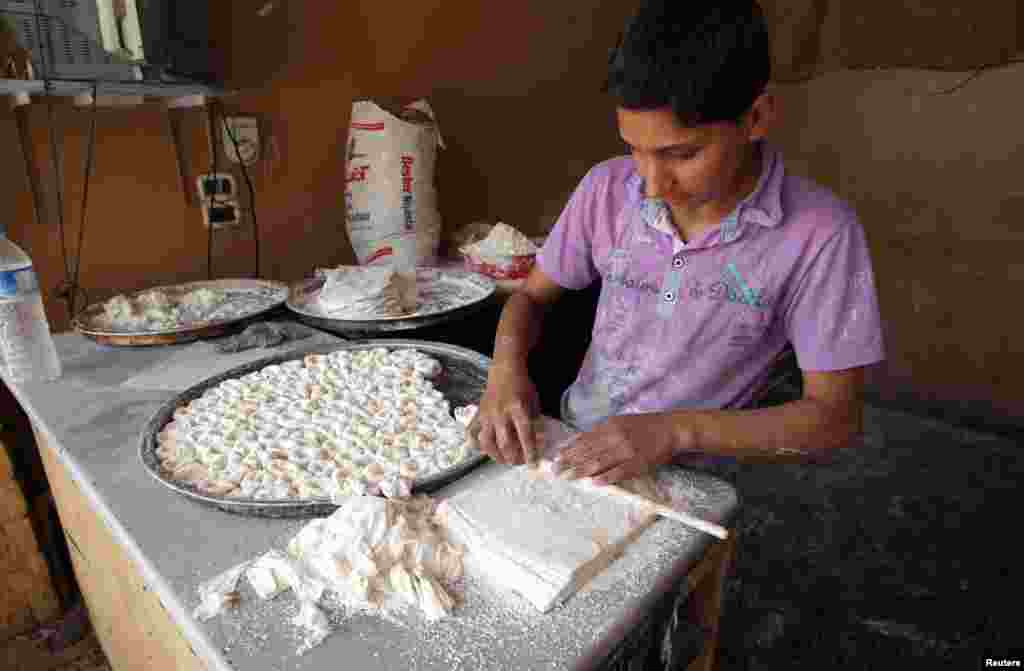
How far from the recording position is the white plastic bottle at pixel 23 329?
137 centimetres

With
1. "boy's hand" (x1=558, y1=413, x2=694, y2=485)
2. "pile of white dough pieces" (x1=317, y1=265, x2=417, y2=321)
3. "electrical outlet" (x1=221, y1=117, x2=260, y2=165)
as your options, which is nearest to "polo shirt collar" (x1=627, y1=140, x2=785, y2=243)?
"boy's hand" (x1=558, y1=413, x2=694, y2=485)

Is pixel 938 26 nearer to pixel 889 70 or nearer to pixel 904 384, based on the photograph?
pixel 889 70

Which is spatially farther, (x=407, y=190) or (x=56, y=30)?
(x=407, y=190)

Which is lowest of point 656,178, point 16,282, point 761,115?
point 16,282

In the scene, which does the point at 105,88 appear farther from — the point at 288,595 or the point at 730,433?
the point at 730,433

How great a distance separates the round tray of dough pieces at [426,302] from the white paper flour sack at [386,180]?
7.0 inches

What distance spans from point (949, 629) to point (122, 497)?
2426 mm

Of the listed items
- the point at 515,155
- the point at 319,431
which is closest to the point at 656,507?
the point at 319,431

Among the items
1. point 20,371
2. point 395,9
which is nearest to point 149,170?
point 20,371

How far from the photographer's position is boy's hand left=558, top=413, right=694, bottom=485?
94 cm

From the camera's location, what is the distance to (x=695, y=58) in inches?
36.9

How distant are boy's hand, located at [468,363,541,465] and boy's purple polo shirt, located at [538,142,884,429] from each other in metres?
0.33

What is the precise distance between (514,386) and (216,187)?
1.55m

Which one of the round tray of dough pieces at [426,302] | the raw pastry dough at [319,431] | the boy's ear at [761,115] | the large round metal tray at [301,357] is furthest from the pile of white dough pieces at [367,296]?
the boy's ear at [761,115]
